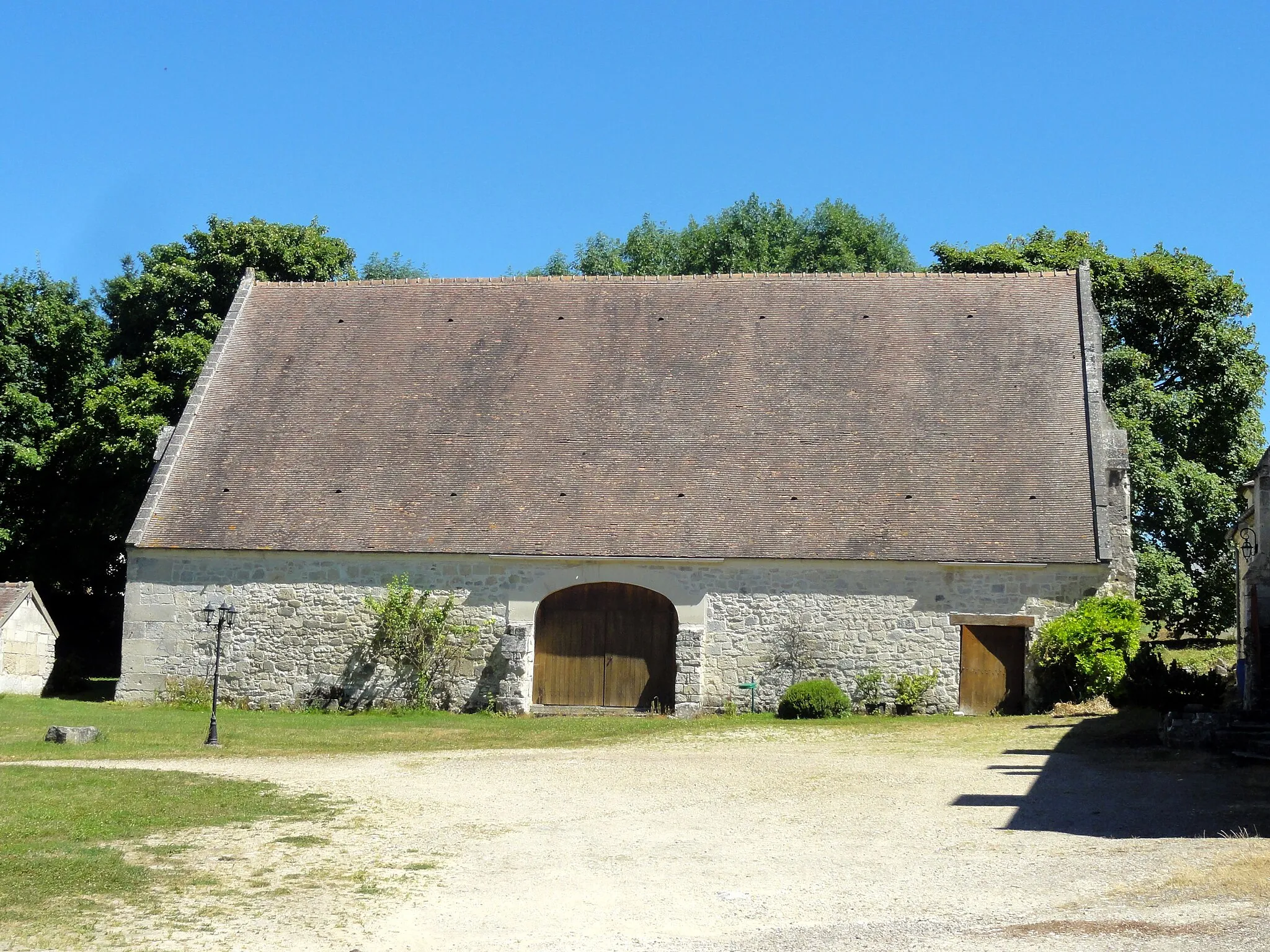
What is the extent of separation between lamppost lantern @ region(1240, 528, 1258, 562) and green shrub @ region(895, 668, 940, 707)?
447 cm

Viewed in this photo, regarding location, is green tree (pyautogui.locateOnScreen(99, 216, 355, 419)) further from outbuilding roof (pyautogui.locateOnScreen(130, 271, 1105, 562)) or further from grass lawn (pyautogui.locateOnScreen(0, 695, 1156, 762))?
grass lawn (pyautogui.locateOnScreen(0, 695, 1156, 762))

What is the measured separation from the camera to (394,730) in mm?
18281

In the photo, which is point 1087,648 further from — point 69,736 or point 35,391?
point 35,391

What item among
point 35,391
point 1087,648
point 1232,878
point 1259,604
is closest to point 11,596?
point 35,391

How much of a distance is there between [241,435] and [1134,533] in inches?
668

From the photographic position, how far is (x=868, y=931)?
7527mm

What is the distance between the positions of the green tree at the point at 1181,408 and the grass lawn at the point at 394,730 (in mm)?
9240

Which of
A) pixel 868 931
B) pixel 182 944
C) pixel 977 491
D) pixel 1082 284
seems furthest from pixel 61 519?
pixel 868 931

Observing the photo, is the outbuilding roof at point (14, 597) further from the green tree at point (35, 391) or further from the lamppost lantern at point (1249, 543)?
the lamppost lantern at point (1249, 543)

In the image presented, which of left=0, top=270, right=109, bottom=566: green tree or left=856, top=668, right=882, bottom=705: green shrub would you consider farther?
left=0, top=270, right=109, bottom=566: green tree

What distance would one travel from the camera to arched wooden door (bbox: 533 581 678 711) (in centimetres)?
2053

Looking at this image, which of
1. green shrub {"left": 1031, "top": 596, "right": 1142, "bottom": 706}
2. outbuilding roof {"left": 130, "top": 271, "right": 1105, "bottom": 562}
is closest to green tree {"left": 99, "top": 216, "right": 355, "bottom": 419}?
outbuilding roof {"left": 130, "top": 271, "right": 1105, "bottom": 562}

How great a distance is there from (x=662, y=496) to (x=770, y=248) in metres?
21.3

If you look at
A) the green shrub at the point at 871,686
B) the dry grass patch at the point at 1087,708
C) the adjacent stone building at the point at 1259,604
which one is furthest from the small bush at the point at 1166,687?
the green shrub at the point at 871,686
